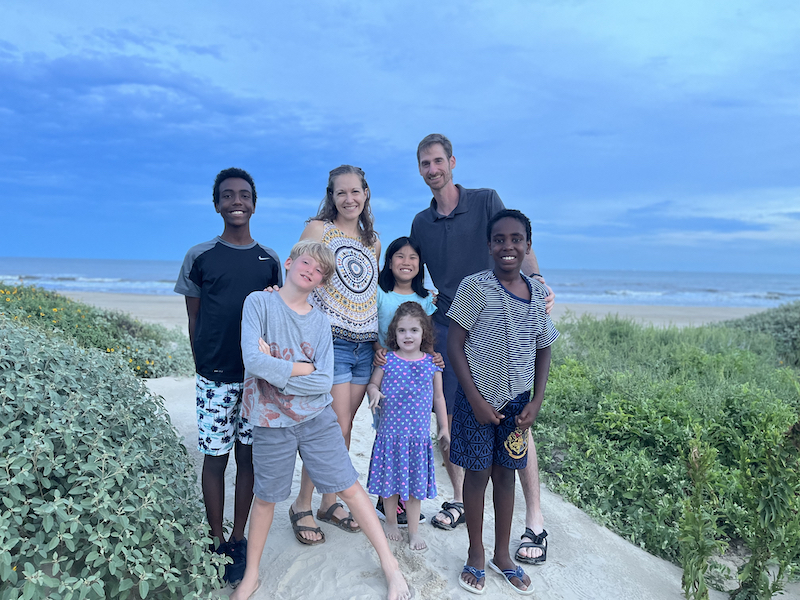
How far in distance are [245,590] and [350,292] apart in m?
1.78

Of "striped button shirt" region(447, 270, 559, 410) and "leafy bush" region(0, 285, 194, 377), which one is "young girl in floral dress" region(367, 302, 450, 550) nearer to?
"striped button shirt" region(447, 270, 559, 410)

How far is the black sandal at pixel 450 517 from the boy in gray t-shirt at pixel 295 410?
2.41ft

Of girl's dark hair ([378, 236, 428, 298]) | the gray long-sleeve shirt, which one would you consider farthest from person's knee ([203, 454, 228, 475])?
girl's dark hair ([378, 236, 428, 298])

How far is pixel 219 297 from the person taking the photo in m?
3.06

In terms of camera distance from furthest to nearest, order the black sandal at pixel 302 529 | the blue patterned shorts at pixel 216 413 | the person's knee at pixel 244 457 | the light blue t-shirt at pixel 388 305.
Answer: the light blue t-shirt at pixel 388 305 < the black sandal at pixel 302 529 < the person's knee at pixel 244 457 < the blue patterned shorts at pixel 216 413

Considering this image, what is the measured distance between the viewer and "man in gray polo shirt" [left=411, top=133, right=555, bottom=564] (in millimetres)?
3818

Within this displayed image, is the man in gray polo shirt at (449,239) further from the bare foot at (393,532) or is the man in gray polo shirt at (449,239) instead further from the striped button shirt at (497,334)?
the striped button shirt at (497,334)

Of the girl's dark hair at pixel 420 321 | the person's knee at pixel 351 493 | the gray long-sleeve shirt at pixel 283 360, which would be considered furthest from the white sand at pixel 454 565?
the girl's dark hair at pixel 420 321

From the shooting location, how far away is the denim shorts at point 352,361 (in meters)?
3.37

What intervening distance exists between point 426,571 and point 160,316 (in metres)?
14.9

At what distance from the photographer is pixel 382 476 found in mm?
3385

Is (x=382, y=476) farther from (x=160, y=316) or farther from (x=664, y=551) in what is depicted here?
(x=160, y=316)

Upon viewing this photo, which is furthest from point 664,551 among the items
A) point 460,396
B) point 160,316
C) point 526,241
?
point 160,316

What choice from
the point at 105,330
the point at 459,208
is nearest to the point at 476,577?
the point at 459,208
